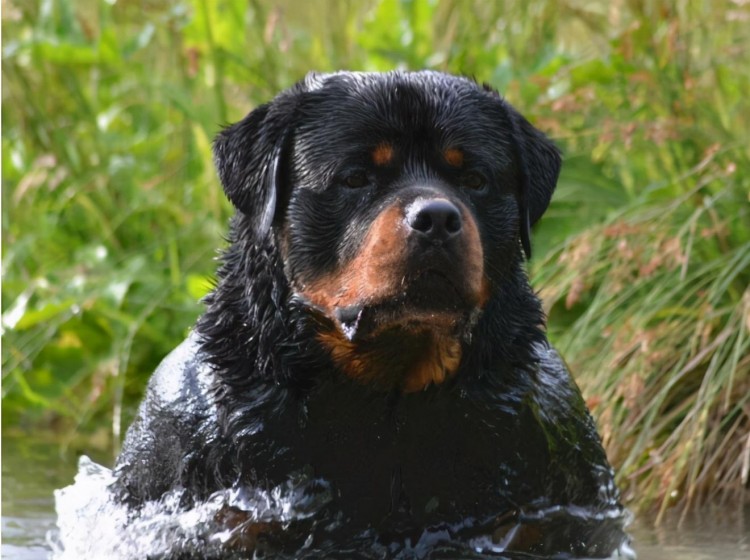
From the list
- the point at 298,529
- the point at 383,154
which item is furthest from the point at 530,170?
the point at 298,529

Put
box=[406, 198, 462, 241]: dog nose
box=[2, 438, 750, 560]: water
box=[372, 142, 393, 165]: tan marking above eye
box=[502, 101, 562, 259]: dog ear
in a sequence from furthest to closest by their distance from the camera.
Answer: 1. box=[2, 438, 750, 560]: water
2. box=[502, 101, 562, 259]: dog ear
3. box=[372, 142, 393, 165]: tan marking above eye
4. box=[406, 198, 462, 241]: dog nose

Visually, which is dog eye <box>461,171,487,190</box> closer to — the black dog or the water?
the black dog

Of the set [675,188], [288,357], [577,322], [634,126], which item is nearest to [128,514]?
[288,357]

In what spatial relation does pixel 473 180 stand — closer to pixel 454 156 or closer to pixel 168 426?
pixel 454 156

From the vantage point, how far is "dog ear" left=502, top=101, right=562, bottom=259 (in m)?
3.66

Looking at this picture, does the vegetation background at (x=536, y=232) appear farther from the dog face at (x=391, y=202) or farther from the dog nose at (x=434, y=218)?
the dog nose at (x=434, y=218)

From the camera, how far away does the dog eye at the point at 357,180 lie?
11.3 feet

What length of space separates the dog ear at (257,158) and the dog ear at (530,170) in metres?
0.62

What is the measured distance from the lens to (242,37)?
7016 mm

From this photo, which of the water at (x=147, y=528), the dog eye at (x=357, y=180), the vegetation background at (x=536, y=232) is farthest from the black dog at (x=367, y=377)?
the vegetation background at (x=536, y=232)

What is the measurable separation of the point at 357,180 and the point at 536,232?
2.73 metres

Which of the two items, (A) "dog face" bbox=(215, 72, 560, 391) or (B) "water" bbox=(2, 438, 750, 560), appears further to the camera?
(B) "water" bbox=(2, 438, 750, 560)

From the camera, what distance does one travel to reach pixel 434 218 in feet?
10.3

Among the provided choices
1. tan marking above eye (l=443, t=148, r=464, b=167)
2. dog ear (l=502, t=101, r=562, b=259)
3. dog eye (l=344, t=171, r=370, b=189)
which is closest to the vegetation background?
dog ear (l=502, t=101, r=562, b=259)
